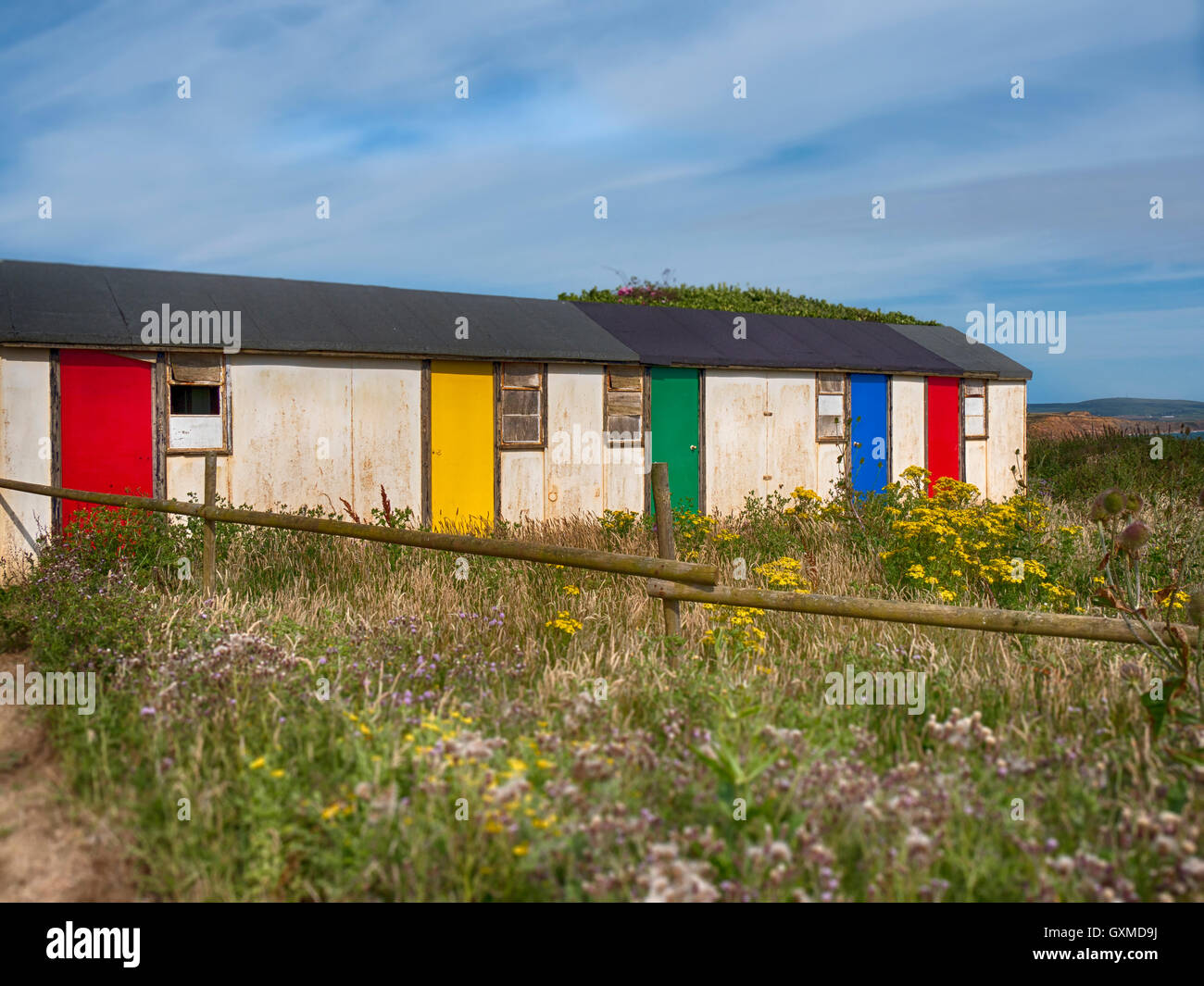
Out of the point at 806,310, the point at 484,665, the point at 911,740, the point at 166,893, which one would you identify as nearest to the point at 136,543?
the point at 484,665

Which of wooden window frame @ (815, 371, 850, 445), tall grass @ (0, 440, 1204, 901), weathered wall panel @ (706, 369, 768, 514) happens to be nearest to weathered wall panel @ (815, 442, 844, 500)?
wooden window frame @ (815, 371, 850, 445)

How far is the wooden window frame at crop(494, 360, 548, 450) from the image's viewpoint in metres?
12.6

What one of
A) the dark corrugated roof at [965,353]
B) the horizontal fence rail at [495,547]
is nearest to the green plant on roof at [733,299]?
the dark corrugated roof at [965,353]

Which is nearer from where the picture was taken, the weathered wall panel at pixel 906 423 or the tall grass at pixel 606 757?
the tall grass at pixel 606 757

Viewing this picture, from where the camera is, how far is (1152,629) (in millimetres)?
4180

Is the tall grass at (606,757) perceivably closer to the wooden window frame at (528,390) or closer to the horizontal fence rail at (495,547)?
the horizontal fence rail at (495,547)

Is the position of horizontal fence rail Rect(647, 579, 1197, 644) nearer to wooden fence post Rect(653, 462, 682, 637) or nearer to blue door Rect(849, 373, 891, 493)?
wooden fence post Rect(653, 462, 682, 637)

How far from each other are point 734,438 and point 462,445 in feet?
13.7

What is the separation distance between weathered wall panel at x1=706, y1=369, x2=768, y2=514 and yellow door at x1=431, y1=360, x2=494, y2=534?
3.36 m

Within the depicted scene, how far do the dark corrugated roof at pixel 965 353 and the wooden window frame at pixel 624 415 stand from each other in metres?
6.68

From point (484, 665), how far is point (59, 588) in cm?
369

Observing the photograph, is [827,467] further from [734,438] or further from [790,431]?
[734,438]

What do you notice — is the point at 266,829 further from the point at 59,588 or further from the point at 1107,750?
the point at 59,588

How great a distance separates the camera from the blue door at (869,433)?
51.6 ft
